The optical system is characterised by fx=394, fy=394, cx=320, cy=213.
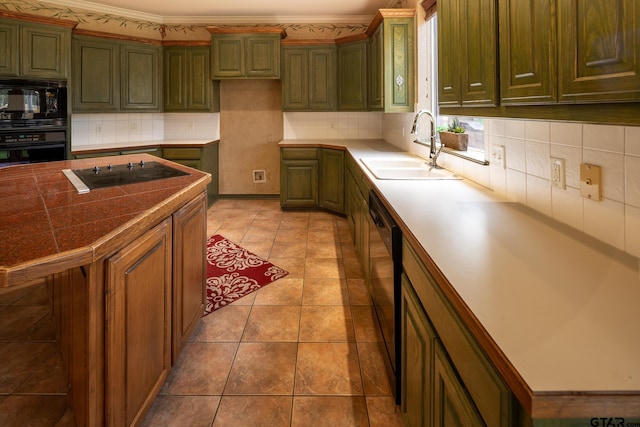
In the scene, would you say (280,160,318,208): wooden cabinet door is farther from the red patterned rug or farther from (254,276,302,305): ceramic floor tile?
(254,276,302,305): ceramic floor tile

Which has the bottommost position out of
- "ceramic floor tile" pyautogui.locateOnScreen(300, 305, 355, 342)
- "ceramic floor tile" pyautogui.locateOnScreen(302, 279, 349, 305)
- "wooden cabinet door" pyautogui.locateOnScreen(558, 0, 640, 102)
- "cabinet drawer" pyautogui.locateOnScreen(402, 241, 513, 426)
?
"ceramic floor tile" pyautogui.locateOnScreen(300, 305, 355, 342)

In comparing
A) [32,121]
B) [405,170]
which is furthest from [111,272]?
[32,121]

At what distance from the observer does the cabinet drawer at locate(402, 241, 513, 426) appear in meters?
0.65

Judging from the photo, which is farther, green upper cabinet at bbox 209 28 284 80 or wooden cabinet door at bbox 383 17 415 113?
green upper cabinet at bbox 209 28 284 80

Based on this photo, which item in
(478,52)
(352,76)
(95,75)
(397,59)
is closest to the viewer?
(478,52)

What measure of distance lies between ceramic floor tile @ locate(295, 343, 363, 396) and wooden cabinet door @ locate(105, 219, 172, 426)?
641 mm

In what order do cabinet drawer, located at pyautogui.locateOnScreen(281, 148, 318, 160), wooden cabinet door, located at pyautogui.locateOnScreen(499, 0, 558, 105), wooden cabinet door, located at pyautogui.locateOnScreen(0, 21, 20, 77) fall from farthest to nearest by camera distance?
1. cabinet drawer, located at pyautogui.locateOnScreen(281, 148, 318, 160)
2. wooden cabinet door, located at pyautogui.locateOnScreen(0, 21, 20, 77)
3. wooden cabinet door, located at pyautogui.locateOnScreen(499, 0, 558, 105)

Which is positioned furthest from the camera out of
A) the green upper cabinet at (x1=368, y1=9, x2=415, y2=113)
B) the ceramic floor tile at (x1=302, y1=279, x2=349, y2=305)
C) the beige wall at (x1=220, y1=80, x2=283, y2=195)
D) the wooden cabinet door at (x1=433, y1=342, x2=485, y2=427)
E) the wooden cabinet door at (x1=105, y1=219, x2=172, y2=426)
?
the beige wall at (x1=220, y1=80, x2=283, y2=195)

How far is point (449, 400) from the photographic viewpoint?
2.99 ft

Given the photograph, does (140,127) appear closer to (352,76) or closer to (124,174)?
(352,76)

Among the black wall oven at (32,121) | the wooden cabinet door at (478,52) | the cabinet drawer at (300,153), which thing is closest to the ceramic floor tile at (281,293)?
the wooden cabinet door at (478,52)

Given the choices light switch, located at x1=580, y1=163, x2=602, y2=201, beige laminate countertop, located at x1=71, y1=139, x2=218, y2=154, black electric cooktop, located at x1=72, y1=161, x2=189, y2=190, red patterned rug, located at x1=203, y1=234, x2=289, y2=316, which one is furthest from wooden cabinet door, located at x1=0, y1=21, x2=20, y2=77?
light switch, located at x1=580, y1=163, x2=602, y2=201

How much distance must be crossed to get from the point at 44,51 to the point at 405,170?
3972mm

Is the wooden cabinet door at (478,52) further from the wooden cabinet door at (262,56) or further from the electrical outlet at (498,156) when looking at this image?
the wooden cabinet door at (262,56)
